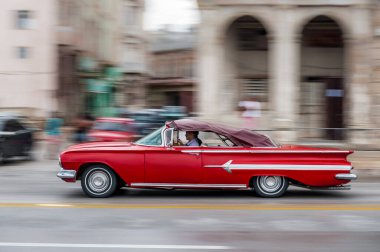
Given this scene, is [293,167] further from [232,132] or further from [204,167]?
[204,167]

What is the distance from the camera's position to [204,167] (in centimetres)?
1134

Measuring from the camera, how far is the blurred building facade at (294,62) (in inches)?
884

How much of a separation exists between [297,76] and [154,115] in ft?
18.7

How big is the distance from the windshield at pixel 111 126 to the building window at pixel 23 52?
55.7 ft

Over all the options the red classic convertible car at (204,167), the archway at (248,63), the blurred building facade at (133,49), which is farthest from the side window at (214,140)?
the blurred building facade at (133,49)

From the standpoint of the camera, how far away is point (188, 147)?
11.5 metres

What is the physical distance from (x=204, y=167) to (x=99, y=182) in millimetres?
1859

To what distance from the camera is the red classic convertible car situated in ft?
37.3

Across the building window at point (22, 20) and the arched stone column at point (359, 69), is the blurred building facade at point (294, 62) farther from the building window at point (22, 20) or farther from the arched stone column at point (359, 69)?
the building window at point (22, 20)

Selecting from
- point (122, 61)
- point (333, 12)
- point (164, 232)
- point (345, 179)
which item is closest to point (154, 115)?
point (333, 12)

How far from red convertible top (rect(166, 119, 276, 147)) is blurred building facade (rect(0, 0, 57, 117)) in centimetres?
2704

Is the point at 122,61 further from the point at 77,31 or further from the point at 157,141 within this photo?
the point at 157,141

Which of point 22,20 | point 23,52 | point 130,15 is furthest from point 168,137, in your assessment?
point 130,15

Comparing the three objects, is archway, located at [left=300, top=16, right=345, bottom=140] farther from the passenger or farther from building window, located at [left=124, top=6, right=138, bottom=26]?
building window, located at [left=124, top=6, right=138, bottom=26]
